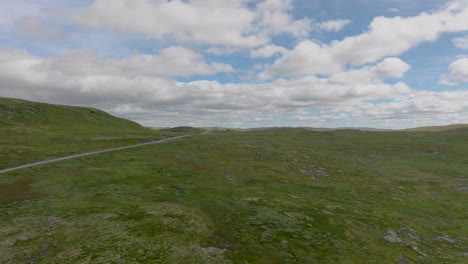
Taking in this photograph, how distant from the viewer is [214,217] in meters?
30.5

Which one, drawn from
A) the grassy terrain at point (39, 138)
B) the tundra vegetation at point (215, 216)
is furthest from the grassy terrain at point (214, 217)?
the grassy terrain at point (39, 138)

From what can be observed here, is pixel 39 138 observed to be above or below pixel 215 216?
above

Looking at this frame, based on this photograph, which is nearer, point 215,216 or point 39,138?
point 215,216

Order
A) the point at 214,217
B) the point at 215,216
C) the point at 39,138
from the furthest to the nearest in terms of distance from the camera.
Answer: the point at 39,138
the point at 215,216
the point at 214,217

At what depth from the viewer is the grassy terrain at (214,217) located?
69.7 feet

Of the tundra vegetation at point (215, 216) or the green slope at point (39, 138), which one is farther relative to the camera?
the green slope at point (39, 138)

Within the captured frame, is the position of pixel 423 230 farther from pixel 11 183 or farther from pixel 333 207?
pixel 11 183

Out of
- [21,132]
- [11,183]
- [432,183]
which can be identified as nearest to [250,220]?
[11,183]

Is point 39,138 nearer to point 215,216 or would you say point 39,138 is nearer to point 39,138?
point 39,138

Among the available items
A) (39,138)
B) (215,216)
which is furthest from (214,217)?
(39,138)

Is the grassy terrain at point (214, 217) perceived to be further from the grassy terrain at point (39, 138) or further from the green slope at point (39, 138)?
the green slope at point (39, 138)

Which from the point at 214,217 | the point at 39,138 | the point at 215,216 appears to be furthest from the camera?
the point at 39,138

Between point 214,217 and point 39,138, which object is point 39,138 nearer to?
point 39,138

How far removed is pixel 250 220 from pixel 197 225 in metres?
6.98
